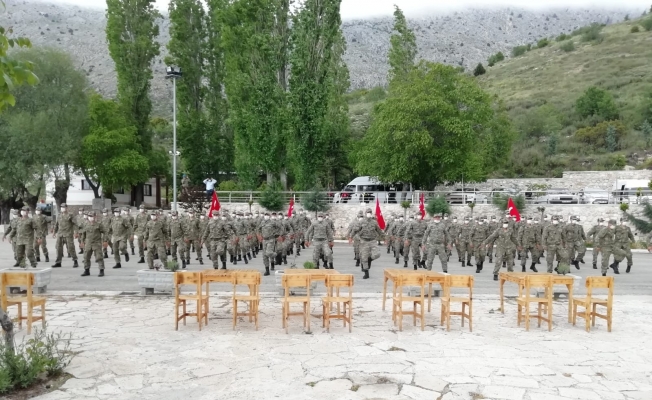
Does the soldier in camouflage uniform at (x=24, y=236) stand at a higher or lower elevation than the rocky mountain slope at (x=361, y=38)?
lower

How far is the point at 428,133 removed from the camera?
92.3 feet

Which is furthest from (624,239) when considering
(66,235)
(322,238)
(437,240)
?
(66,235)

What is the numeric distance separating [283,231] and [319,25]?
18.1 metres

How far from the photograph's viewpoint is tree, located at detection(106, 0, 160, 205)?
3550 centimetres

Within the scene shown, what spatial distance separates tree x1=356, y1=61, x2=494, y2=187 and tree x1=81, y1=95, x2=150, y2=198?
1514 centimetres

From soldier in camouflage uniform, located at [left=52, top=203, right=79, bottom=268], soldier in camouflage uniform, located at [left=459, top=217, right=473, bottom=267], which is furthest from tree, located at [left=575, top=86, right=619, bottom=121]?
soldier in camouflage uniform, located at [left=52, top=203, right=79, bottom=268]

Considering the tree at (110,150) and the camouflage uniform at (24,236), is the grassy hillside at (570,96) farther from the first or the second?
the camouflage uniform at (24,236)

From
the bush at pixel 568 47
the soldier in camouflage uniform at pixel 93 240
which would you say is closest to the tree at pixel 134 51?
the soldier in camouflage uniform at pixel 93 240

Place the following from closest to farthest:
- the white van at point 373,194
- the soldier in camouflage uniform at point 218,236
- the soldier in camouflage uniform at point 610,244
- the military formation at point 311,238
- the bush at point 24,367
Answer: the bush at point 24,367 < the military formation at point 311,238 < the soldier in camouflage uniform at point 218,236 < the soldier in camouflage uniform at point 610,244 < the white van at point 373,194

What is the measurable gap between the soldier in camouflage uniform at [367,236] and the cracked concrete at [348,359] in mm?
4201

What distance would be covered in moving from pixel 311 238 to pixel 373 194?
1734 cm

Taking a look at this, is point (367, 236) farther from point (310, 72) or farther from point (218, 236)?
point (310, 72)

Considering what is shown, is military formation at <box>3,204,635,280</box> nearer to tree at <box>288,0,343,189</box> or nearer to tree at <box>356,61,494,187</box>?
tree at <box>356,61,494,187</box>

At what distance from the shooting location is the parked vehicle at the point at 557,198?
91.7 feet
